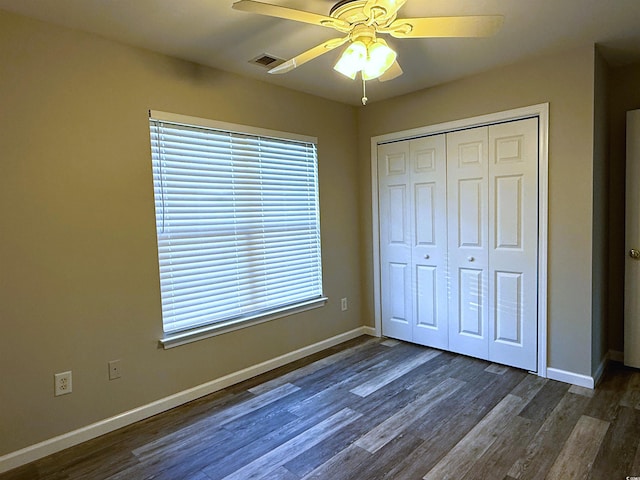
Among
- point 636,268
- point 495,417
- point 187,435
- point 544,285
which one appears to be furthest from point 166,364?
point 636,268

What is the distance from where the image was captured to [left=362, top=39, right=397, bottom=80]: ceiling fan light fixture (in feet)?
5.95

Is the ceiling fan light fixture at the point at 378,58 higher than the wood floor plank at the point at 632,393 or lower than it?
higher

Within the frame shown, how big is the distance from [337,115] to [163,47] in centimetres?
177

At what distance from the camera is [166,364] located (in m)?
2.67

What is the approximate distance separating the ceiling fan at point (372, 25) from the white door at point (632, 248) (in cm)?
197

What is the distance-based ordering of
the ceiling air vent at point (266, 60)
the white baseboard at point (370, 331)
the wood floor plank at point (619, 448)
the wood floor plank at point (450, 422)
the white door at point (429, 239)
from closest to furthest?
the wood floor plank at point (619, 448) → the wood floor plank at point (450, 422) → the ceiling air vent at point (266, 60) → the white door at point (429, 239) → the white baseboard at point (370, 331)

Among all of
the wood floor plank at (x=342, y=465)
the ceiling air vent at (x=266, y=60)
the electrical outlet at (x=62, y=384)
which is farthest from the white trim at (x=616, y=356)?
the electrical outlet at (x=62, y=384)

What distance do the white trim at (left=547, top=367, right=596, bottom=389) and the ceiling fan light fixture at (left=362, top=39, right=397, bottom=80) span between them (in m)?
2.53

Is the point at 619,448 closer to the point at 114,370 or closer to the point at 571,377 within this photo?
the point at 571,377

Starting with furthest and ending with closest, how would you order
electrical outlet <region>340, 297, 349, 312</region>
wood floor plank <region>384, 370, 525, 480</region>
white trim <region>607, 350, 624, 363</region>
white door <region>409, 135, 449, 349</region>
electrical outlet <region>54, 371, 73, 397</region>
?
electrical outlet <region>340, 297, 349, 312</region>
white door <region>409, 135, 449, 349</region>
white trim <region>607, 350, 624, 363</region>
electrical outlet <region>54, 371, 73, 397</region>
wood floor plank <region>384, 370, 525, 480</region>

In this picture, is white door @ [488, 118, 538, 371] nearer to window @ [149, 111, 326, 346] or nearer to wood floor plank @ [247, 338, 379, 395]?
wood floor plank @ [247, 338, 379, 395]

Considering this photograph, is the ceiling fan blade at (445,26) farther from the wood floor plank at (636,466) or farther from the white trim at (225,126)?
the wood floor plank at (636,466)

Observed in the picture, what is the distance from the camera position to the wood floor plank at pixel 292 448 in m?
2.00

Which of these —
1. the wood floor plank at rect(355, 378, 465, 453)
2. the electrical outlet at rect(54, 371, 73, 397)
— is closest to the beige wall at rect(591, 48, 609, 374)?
the wood floor plank at rect(355, 378, 465, 453)
